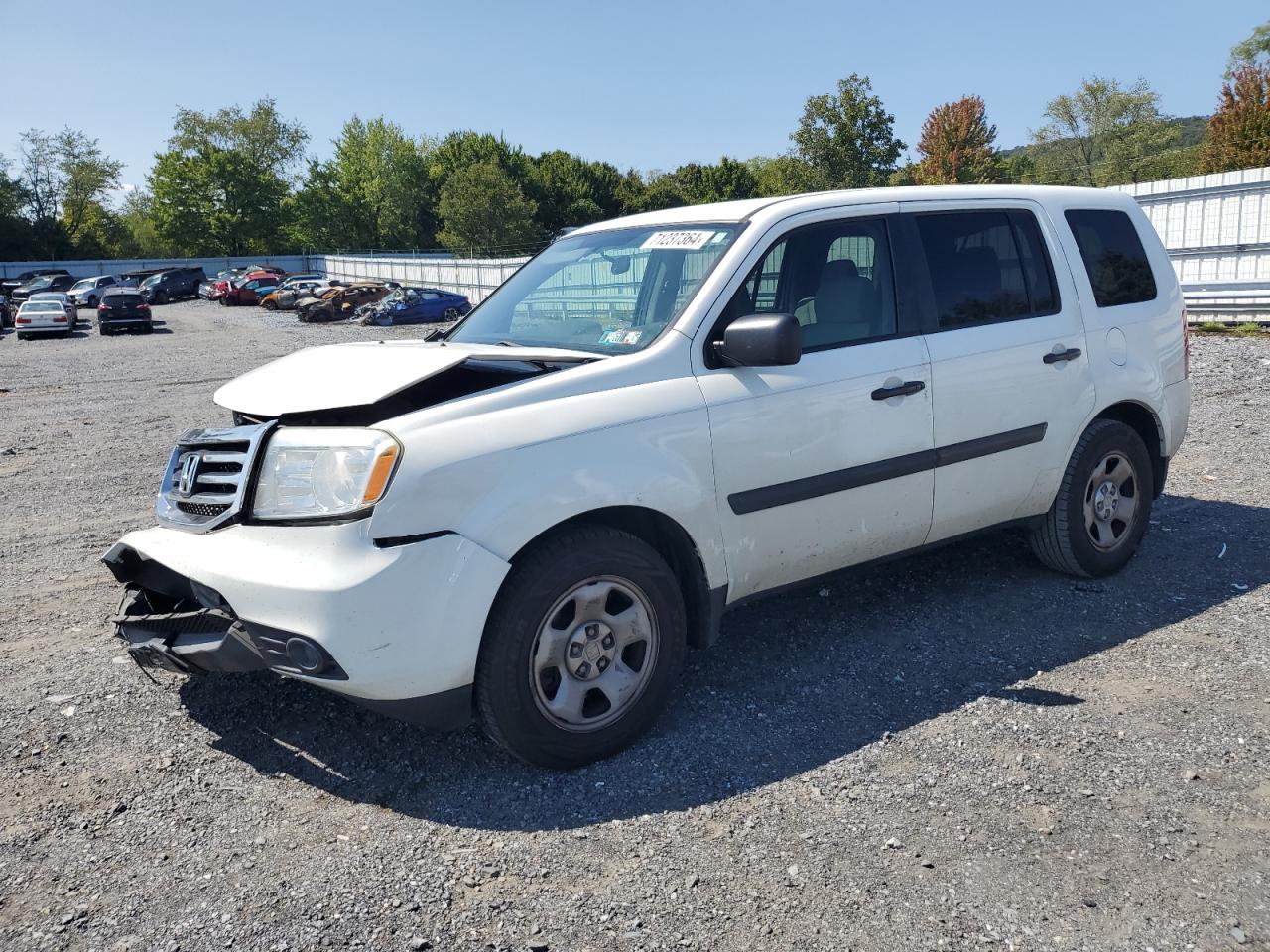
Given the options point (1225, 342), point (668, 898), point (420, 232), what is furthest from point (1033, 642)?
point (420, 232)

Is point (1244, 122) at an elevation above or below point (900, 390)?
above

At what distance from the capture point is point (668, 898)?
9.41 ft

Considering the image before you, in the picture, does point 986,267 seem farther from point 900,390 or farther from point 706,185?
point 706,185

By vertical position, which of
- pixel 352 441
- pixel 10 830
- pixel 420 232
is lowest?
pixel 10 830

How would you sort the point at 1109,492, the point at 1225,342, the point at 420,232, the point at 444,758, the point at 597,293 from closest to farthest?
the point at 444,758, the point at 597,293, the point at 1109,492, the point at 1225,342, the point at 420,232

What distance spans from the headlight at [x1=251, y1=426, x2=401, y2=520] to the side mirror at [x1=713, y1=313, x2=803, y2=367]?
4.25 ft

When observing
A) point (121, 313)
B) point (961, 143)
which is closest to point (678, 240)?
point (121, 313)

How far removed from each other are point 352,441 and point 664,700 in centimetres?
148

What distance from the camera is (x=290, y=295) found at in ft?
145

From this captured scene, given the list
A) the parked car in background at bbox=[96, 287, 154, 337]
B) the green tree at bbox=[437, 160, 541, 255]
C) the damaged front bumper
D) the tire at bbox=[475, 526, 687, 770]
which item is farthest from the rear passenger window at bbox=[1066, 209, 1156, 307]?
the green tree at bbox=[437, 160, 541, 255]

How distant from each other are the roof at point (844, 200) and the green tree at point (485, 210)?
6600 cm

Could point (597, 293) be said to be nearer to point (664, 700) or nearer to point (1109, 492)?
point (664, 700)

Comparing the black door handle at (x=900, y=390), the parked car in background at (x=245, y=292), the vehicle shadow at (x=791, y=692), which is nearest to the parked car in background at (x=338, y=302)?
the parked car in background at (x=245, y=292)

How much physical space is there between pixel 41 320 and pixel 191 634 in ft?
117
